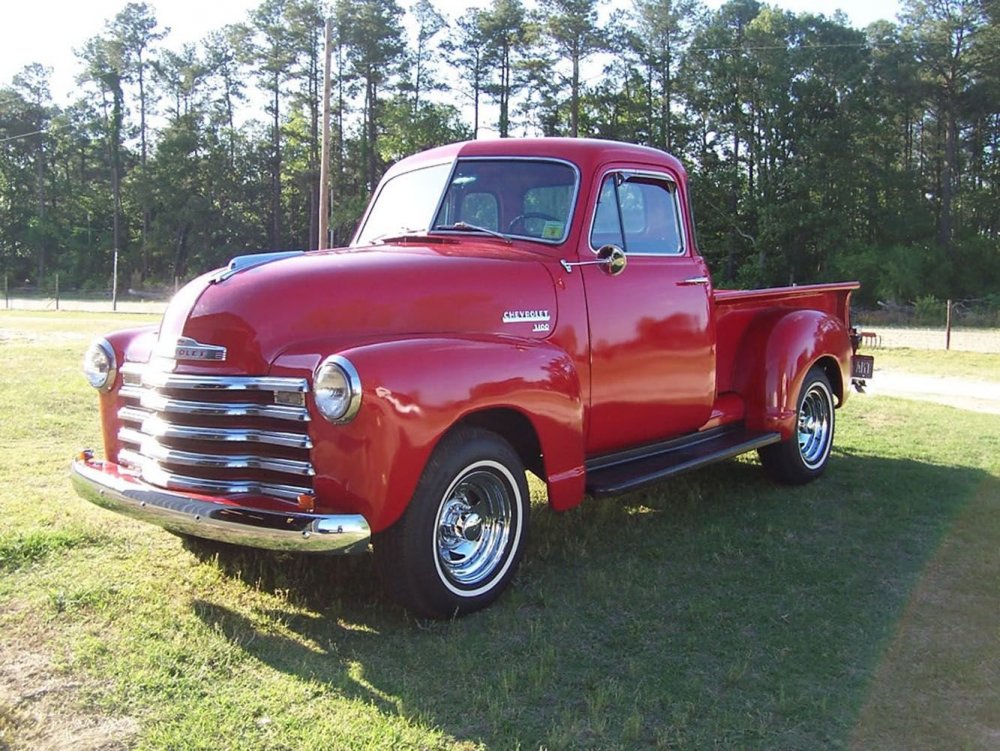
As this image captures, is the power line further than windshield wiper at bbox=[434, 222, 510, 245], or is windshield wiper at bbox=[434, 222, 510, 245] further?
the power line

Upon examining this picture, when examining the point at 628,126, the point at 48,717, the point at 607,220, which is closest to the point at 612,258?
the point at 607,220

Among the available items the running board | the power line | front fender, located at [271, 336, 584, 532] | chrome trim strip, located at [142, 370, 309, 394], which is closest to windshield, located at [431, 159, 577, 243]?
front fender, located at [271, 336, 584, 532]

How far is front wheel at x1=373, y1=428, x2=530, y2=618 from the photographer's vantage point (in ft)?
11.4

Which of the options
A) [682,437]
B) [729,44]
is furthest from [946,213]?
[682,437]

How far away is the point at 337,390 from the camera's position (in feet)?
10.6

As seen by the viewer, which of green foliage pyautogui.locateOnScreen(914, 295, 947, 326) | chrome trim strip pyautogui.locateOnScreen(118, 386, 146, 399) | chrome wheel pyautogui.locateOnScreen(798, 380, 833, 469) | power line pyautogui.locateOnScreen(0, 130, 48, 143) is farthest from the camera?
power line pyautogui.locateOnScreen(0, 130, 48, 143)

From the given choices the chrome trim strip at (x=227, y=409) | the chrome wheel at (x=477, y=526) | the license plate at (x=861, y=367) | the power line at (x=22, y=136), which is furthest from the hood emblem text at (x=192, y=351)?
the power line at (x=22, y=136)

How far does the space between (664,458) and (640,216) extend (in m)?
1.45

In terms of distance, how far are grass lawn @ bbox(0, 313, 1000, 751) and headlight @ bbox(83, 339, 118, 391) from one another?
933 millimetres

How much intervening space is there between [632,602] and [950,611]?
1.49 meters

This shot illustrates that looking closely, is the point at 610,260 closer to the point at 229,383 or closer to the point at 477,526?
the point at 477,526

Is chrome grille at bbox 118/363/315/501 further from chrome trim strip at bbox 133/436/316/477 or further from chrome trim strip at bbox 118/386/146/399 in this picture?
chrome trim strip at bbox 118/386/146/399

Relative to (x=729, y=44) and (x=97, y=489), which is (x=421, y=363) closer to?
(x=97, y=489)

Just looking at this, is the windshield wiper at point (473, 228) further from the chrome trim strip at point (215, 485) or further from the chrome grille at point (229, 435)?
the chrome trim strip at point (215, 485)
